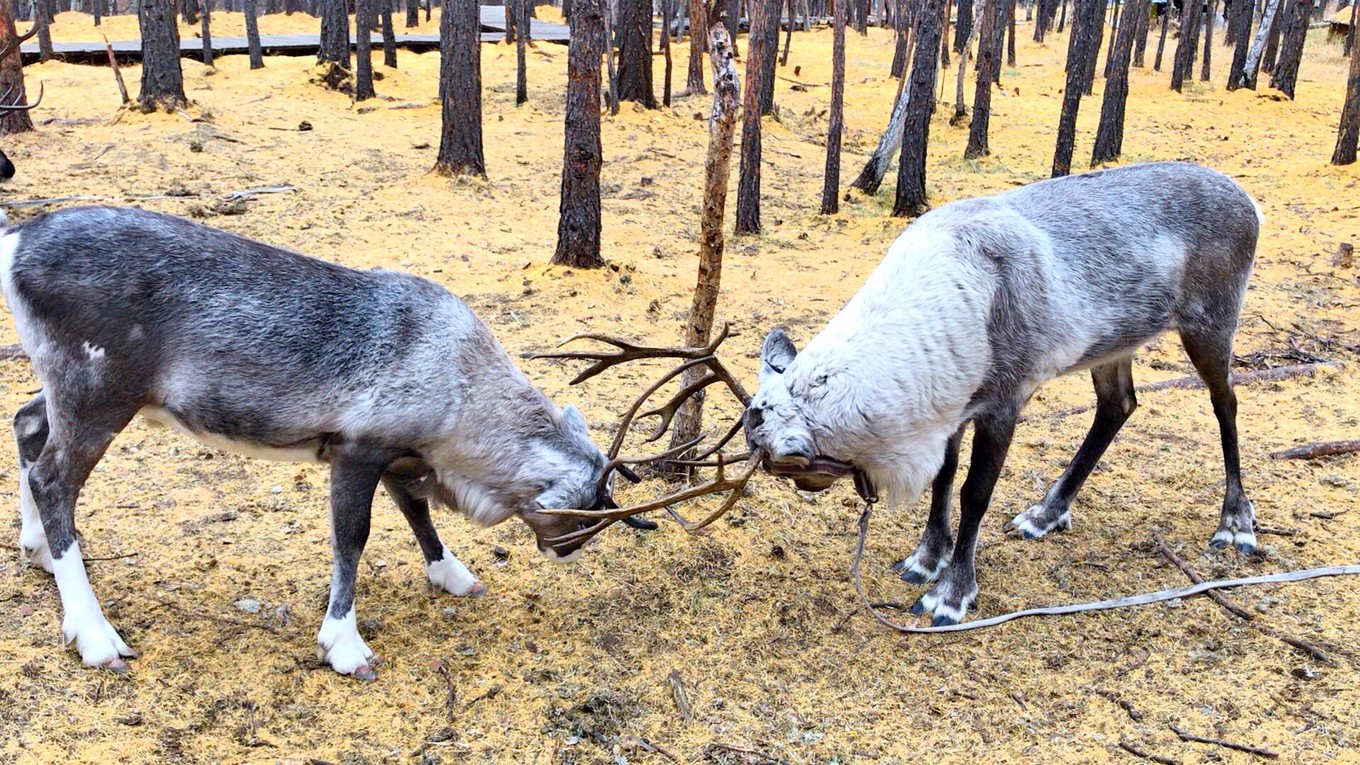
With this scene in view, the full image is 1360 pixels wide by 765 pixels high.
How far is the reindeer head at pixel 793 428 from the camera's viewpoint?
162 inches

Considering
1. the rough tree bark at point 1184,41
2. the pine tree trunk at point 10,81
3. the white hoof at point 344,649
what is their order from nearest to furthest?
the white hoof at point 344,649 → the pine tree trunk at point 10,81 → the rough tree bark at point 1184,41

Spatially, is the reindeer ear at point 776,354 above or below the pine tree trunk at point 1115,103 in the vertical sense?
below

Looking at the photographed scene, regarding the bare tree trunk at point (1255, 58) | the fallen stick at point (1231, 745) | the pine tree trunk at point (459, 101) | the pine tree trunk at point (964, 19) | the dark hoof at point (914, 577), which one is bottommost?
the dark hoof at point (914, 577)

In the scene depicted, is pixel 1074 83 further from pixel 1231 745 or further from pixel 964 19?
pixel 964 19

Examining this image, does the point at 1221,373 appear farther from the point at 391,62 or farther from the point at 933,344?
the point at 391,62

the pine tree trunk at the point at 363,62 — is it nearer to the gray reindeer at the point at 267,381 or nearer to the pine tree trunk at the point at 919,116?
the pine tree trunk at the point at 919,116

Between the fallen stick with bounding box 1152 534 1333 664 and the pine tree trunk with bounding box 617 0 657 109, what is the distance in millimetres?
12798

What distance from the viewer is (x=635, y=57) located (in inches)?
651

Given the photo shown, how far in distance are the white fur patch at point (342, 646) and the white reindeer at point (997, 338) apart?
5.80 ft

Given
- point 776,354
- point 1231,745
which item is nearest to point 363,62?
point 776,354

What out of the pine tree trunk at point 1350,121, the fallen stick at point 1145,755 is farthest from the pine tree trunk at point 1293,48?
the fallen stick at point 1145,755

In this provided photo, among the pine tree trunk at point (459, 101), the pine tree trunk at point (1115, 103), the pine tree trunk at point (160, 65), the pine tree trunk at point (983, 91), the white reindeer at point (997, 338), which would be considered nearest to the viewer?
the white reindeer at point (997, 338)

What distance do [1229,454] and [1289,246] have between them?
23.9ft

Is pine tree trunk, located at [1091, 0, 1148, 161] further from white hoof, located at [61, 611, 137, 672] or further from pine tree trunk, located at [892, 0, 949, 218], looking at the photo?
white hoof, located at [61, 611, 137, 672]
